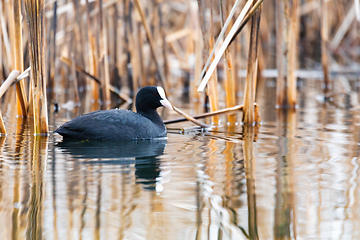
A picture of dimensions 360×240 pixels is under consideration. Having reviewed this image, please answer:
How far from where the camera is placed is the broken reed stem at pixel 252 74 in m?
5.08

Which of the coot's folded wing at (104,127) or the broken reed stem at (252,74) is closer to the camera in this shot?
the coot's folded wing at (104,127)

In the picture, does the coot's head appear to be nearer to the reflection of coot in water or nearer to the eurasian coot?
the eurasian coot

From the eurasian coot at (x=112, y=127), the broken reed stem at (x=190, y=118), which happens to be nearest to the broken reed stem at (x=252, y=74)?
the broken reed stem at (x=190, y=118)

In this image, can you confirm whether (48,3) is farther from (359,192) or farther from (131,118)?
(359,192)

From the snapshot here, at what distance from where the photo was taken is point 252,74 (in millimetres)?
5352

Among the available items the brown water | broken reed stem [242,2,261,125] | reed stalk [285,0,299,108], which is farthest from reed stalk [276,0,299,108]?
the brown water

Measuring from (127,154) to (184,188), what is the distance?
1120 millimetres

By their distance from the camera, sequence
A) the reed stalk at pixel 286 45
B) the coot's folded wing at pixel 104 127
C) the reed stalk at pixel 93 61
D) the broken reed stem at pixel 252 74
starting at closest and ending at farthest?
1. the coot's folded wing at pixel 104 127
2. the broken reed stem at pixel 252 74
3. the reed stalk at pixel 286 45
4. the reed stalk at pixel 93 61

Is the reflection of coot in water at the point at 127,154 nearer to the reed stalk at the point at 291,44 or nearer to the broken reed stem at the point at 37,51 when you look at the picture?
the broken reed stem at the point at 37,51

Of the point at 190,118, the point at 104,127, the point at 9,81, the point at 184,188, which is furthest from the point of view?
the point at 190,118

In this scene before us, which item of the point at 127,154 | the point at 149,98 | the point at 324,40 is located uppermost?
the point at 324,40

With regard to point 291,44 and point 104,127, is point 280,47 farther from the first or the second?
point 104,127

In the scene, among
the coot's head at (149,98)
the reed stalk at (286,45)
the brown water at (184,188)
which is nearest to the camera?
the brown water at (184,188)

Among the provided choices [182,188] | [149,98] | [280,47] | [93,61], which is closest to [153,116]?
[149,98]
